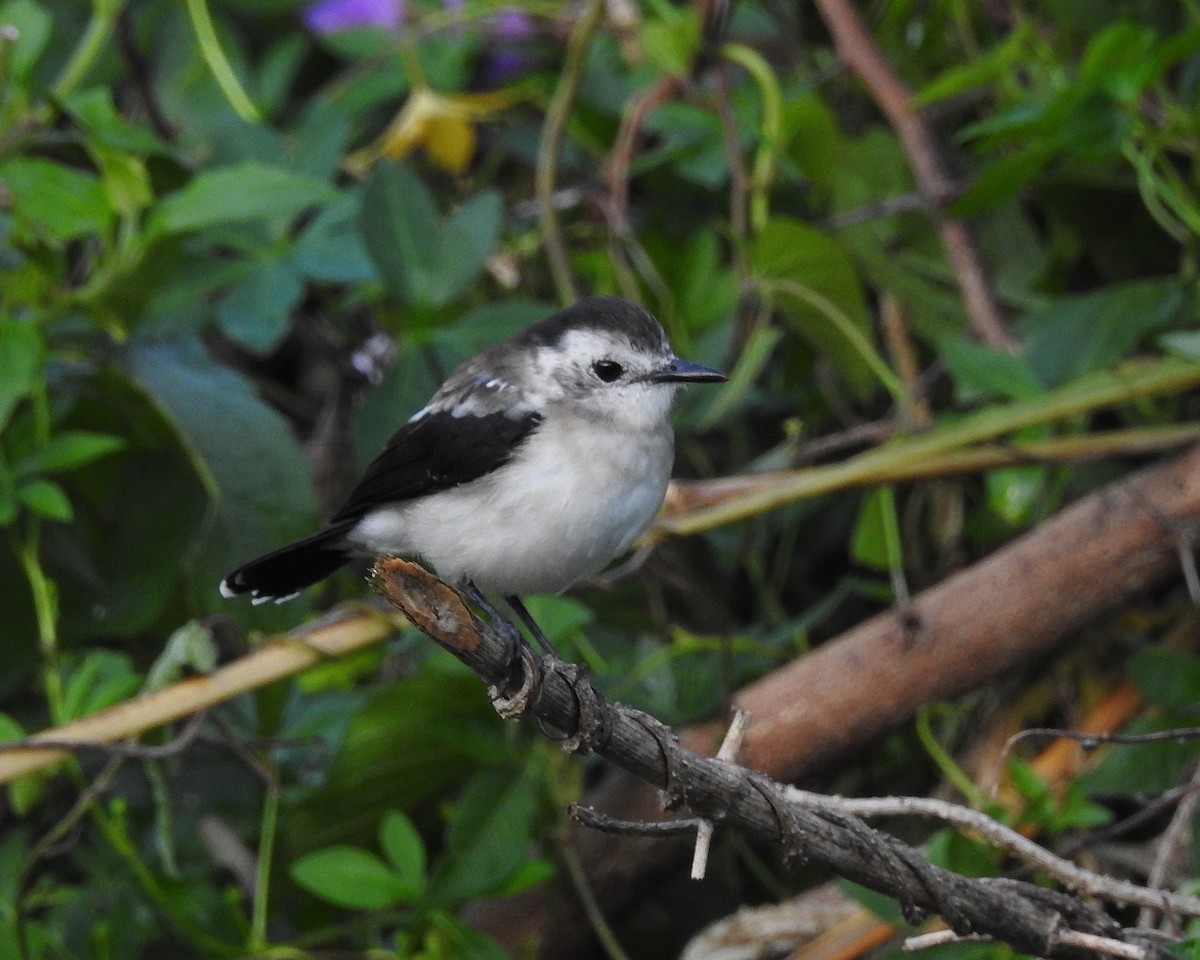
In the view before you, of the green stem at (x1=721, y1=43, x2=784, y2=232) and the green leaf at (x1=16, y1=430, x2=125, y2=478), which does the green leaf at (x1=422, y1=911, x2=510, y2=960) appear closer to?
the green leaf at (x1=16, y1=430, x2=125, y2=478)

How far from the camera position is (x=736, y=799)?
2303 mm

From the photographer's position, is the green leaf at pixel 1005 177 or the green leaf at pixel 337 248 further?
Result: the green leaf at pixel 337 248

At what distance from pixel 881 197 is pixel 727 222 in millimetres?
451

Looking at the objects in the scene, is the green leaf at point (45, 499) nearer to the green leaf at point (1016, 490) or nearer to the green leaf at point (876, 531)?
the green leaf at point (876, 531)

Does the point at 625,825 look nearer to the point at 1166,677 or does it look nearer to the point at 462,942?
the point at 462,942

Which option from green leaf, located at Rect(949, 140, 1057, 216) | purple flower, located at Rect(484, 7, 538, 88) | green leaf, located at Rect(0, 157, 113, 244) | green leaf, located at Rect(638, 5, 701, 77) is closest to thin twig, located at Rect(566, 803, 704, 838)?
green leaf, located at Rect(0, 157, 113, 244)

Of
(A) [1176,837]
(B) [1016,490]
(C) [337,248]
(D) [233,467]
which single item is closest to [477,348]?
(C) [337,248]

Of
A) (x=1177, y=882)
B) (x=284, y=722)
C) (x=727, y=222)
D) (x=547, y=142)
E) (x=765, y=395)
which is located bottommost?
(x=1177, y=882)

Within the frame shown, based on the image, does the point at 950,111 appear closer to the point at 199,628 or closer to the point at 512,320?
the point at 512,320

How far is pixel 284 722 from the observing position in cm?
387

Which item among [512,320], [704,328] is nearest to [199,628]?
[512,320]

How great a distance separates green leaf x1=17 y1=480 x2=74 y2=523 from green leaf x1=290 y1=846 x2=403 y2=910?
880 mm

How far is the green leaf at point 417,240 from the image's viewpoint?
395 centimetres

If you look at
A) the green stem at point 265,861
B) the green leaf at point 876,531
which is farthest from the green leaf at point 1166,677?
the green stem at point 265,861
